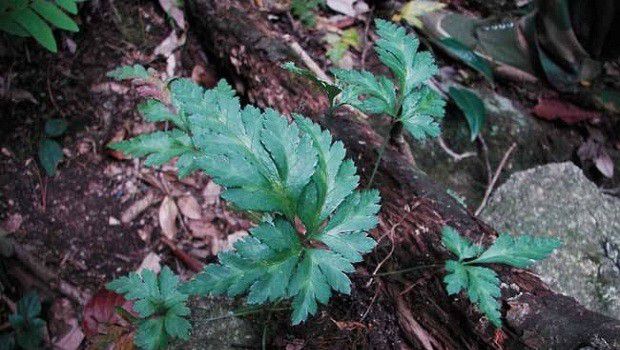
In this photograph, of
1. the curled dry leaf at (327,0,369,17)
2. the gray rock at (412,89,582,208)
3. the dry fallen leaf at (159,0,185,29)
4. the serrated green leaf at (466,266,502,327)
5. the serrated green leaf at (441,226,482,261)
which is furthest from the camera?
the curled dry leaf at (327,0,369,17)

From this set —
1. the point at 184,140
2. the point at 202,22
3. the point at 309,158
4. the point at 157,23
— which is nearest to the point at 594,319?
the point at 309,158

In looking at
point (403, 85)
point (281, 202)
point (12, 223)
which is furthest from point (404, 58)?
point (12, 223)

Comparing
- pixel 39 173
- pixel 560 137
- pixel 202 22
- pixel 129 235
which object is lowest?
pixel 560 137

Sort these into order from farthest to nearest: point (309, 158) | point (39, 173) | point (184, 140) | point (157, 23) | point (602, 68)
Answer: point (602, 68) → point (157, 23) → point (39, 173) → point (184, 140) → point (309, 158)

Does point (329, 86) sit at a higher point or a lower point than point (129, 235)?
higher

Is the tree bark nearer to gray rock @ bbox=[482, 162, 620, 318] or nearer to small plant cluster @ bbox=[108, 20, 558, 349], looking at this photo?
small plant cluster @ bbox=[108, 20, 558, 349]

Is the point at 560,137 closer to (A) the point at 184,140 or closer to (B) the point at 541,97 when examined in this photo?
(B) the point at 541,97

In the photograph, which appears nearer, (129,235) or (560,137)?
(129,235)

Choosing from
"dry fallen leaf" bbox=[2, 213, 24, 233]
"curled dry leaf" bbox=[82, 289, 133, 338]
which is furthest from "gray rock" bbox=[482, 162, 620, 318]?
"dry fallen leaf" bbox=[2, 213, 24, 233]
